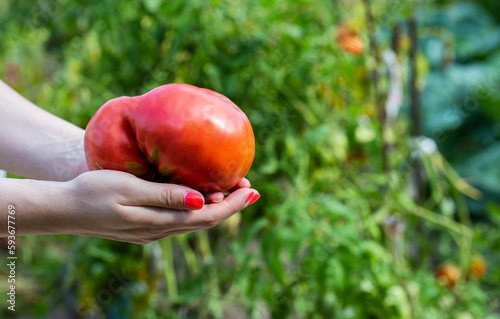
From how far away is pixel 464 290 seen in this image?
1.14 meters

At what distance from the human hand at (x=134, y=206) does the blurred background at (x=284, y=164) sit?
0.36 metres

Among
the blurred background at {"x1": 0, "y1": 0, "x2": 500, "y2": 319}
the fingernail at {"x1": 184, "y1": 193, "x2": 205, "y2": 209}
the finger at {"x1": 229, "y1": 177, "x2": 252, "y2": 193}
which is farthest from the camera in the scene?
the blurred background at {"x1": 0, "y1": 0, "x2": 500, "y2": 319}

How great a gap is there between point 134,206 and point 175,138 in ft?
0.28

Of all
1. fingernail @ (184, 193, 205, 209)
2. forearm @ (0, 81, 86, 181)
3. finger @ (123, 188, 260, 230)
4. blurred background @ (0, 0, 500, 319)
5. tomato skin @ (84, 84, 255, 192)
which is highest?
tomato skin @ (84, 84, 255, 192)

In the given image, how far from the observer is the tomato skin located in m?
0.49

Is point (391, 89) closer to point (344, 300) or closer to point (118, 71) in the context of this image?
point (344, 300)

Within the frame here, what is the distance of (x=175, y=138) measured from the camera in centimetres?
49

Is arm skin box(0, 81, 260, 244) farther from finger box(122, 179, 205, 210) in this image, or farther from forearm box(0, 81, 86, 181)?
forearm box(0, 81, 86, 181)

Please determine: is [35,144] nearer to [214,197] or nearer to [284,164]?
[214,197]

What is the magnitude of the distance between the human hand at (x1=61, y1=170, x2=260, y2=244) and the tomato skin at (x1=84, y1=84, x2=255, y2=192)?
1.1 inches

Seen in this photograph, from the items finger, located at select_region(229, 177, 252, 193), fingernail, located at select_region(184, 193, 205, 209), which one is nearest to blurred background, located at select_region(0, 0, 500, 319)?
finger, located at select_region(229, 177, 252, 193)

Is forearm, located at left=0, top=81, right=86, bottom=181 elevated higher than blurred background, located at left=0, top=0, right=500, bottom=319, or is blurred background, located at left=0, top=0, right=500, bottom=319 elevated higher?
forearm, located at left=0, top=81, right=86, bottom=181

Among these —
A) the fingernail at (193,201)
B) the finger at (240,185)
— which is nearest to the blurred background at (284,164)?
the finger at (240,185)

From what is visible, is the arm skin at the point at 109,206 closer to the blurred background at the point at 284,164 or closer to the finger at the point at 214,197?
the finger at the point at 214,197
